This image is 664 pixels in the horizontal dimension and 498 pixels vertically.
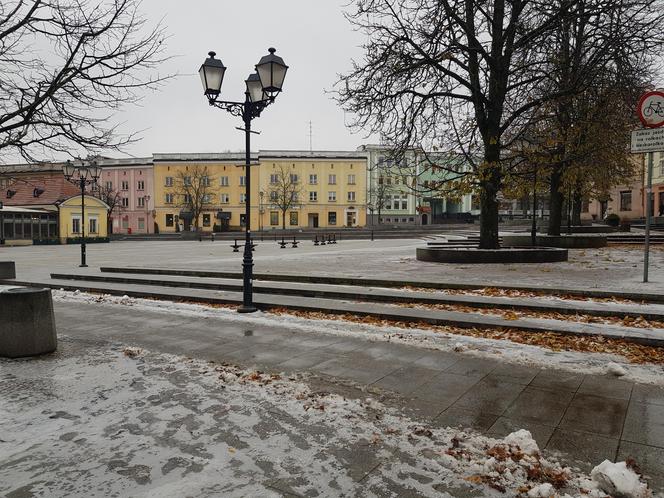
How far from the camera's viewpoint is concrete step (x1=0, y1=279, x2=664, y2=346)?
613cm

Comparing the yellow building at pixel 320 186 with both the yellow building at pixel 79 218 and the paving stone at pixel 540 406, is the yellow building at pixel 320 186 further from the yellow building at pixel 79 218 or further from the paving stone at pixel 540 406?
the paving stone at pixel 540 406

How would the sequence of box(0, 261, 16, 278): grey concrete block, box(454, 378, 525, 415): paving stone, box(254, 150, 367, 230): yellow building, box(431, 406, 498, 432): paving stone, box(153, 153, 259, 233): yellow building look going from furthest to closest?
box(254, 150, 367, 230): yellow building, box(153, 153, 259, 233): yellow building, box(0, 261, 16, 278): grey concrete block, box(454, 378, 525, 415): paving stone, box(431, 406, 498, 432): paving stone

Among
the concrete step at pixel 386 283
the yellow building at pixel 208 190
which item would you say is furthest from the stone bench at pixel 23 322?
the yellow building at pixel 208 190

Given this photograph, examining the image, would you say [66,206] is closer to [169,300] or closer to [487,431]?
[169,300]

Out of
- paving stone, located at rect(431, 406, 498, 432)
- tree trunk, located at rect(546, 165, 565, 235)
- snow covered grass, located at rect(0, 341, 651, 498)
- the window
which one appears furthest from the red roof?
the window

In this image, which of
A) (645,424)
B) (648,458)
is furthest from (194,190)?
(648,458)

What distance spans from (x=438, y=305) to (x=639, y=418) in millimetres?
4795

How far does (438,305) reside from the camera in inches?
332

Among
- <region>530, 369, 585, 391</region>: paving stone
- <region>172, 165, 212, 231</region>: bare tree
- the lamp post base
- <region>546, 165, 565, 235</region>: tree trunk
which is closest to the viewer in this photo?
<region>530, 369, 585, 391</region>: paving stone

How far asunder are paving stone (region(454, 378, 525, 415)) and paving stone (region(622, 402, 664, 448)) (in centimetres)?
92

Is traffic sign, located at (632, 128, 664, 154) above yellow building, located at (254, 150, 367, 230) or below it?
below

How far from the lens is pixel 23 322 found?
19.5 ft

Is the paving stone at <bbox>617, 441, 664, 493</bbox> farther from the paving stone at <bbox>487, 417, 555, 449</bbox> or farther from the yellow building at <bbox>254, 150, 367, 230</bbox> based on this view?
the yellow building at <bbox>254, 150, 367, 230</bbox>

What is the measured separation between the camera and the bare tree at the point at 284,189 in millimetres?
67125
